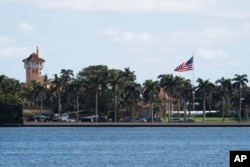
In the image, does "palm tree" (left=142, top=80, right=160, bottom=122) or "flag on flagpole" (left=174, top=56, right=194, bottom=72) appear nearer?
"flag on flagpole" (left=174, top=56, right=194, bottom=72)

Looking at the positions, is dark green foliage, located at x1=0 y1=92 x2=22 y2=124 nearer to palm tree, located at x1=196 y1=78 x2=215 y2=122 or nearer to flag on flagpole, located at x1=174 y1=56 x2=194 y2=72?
palm tree, located at x1=196 y1=78 x2=215 y2=122

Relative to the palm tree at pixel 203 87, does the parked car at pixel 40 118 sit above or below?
below

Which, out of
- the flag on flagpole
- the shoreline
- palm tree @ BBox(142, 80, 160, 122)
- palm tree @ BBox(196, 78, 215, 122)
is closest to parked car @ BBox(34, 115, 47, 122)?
the shoreline

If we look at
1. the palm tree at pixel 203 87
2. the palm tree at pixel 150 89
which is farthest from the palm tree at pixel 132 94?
the palm tree at pixel 203 87

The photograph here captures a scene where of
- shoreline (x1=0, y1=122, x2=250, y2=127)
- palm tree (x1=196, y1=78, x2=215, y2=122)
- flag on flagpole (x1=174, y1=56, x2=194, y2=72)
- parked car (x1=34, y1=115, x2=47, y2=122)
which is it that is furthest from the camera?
palm tree (x1=196, y1=78, x2=215, y2=122)

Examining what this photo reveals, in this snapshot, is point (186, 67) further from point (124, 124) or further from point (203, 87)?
point (203, 87)

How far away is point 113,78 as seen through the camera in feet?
641

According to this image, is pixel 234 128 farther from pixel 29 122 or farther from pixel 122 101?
pixel 29 122

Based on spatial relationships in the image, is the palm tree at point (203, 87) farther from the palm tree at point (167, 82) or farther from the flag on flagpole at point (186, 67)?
the flag on flagpole at point (186, 67)

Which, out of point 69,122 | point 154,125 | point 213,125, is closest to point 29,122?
point 69,122

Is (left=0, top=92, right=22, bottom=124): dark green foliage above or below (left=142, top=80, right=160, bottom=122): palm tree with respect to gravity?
below

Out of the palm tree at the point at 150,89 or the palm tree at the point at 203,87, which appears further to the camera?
the palm tree at the point at 203,87

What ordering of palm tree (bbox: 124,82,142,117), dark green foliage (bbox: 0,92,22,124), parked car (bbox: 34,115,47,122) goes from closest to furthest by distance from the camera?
dark green foliage (bbox: 0,92,22,124), palm tree (bbox: 124,82,142,117), parked car (bbox: 34,115,47,122)

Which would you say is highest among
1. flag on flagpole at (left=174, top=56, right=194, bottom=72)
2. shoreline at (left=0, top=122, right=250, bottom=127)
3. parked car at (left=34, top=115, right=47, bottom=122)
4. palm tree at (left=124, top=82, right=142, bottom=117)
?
flag on flagpole at (left=174, top=56, right=194, bottom=72)
